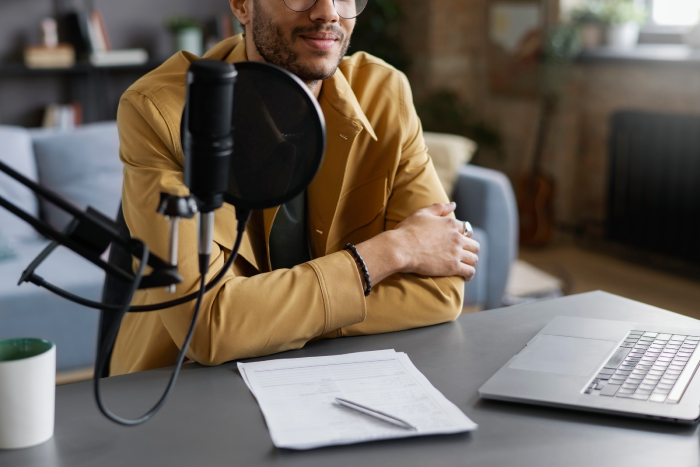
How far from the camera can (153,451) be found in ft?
2.47

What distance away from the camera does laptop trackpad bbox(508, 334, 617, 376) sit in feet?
3.02

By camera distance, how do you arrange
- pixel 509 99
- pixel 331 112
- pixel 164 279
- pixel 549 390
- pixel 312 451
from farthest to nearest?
pixel 509 99 → pixel 331 112 → pixel 549 390 → pixel 312 451 → pixel 164 279

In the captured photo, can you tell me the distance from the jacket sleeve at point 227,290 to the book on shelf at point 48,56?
3.35 m

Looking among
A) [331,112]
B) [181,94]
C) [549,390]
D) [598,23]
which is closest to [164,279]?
[549,390]

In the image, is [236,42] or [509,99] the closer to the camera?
[236,42]

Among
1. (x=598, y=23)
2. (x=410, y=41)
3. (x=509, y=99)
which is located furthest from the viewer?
(x=410, y=41)

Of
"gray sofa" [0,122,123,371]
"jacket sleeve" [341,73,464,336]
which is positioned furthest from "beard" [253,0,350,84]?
"gray sofa" [0,122,123,371]

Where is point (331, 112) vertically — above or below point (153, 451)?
above

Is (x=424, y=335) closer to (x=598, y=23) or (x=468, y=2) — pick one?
(x=598, y=23)

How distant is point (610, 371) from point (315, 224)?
612mm

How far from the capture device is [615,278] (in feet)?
12.4

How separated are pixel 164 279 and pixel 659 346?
0.69 metres

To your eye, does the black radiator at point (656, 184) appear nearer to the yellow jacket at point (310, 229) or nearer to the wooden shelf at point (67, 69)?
the yellow jacket at point (310, 229)

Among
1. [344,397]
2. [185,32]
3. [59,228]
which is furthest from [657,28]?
[344,397]
